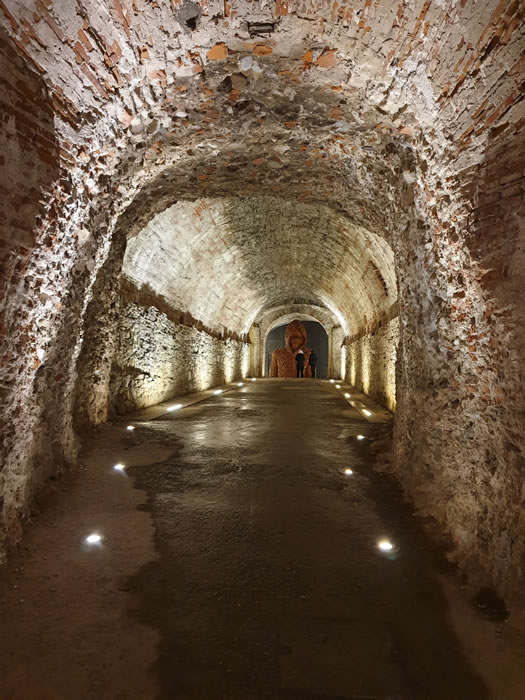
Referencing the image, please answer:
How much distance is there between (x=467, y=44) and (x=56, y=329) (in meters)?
3.24

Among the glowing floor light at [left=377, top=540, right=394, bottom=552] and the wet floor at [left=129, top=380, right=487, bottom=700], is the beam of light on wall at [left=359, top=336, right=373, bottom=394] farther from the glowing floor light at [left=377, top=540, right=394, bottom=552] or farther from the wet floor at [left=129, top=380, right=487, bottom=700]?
the glowing floor light at [left=377, top=540, right=394, bottom=552]

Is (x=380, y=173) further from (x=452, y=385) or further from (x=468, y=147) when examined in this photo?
(x=452, y=385)

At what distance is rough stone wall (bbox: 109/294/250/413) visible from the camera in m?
6.65

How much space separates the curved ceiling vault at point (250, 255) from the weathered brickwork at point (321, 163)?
2500 mm

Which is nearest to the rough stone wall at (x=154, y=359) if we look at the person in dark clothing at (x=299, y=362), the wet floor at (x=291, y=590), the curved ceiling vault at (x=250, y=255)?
the curved ceiling vault at (x=250, y=255)

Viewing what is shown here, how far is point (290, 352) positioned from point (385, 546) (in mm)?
25229

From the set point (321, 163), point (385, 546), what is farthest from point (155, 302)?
point (385, 546)

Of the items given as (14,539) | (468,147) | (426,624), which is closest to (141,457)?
(14,539)

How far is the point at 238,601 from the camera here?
2076 millimetres

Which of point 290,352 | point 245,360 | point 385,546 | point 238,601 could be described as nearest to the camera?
point 238,601

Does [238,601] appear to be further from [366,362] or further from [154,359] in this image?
[366,362]

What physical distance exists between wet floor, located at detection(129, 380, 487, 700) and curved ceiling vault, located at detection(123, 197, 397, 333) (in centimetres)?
403

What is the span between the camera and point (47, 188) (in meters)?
2.40

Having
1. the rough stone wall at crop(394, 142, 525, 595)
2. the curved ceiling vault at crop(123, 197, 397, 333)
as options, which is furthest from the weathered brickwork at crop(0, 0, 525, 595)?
the curved ceiling vault at crop(123, 197, 397, 333)
